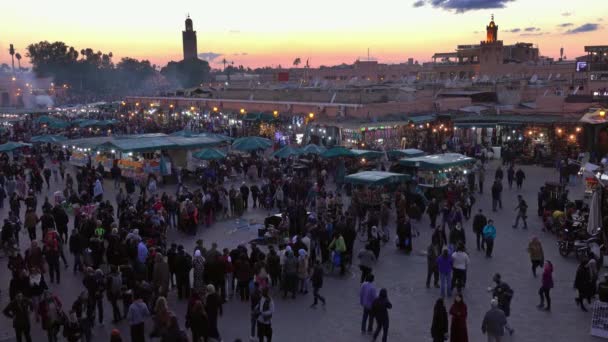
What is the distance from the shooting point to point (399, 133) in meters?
30.1

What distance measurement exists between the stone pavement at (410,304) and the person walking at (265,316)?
51cm

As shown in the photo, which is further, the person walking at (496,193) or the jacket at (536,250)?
the person walking at (496,193)

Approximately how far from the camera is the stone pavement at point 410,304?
881 cm

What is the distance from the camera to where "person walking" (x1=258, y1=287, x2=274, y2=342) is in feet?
26.6

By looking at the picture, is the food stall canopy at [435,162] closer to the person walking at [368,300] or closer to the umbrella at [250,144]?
the umbrella at [250,144]

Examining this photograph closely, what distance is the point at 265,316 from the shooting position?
319 inches

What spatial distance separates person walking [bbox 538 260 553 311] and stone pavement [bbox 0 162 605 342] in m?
0.16

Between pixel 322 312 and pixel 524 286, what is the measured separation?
3912mm

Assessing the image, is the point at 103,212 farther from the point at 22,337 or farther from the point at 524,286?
the point at 524,286

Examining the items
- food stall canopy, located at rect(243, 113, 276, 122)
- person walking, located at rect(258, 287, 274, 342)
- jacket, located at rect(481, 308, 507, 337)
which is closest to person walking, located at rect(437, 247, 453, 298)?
jacket, located at rect(481, 308, 507, 337)

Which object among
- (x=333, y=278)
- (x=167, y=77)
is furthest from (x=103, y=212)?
(x=167, y=77)

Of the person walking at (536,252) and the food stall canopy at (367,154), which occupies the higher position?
the food stall canopy at (367,154)

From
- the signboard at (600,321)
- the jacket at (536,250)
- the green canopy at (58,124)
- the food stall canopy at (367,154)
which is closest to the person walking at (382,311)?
the signboard at (600,321)

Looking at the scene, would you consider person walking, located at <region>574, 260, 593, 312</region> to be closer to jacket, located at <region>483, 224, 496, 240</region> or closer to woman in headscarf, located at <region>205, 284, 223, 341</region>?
jacket, located at <region>483, 224, 496, 240</region>
